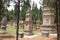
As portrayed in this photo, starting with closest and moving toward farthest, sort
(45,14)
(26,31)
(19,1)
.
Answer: (19,1) < (26,31) < (45,14)

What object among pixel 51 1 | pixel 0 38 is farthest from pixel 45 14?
pixel 51 1

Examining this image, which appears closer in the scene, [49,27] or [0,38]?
[0,38]

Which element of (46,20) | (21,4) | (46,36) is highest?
(21,4)

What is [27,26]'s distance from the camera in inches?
897

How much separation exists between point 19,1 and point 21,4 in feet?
1.03

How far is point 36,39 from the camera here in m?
19.0

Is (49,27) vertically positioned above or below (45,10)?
below

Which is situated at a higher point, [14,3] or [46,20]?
[14,3]

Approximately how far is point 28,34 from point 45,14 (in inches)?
162

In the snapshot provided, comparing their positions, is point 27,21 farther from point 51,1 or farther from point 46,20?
point 51,1

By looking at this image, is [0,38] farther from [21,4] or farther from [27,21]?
[21,4]

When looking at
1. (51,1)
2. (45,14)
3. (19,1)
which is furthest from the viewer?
(45,14)

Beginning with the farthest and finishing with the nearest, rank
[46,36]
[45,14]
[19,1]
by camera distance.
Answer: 1. [45,14]
2. [46,36]
3. [19,1]

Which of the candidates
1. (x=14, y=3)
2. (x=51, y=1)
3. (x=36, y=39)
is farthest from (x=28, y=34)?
(x=14, y=3)
